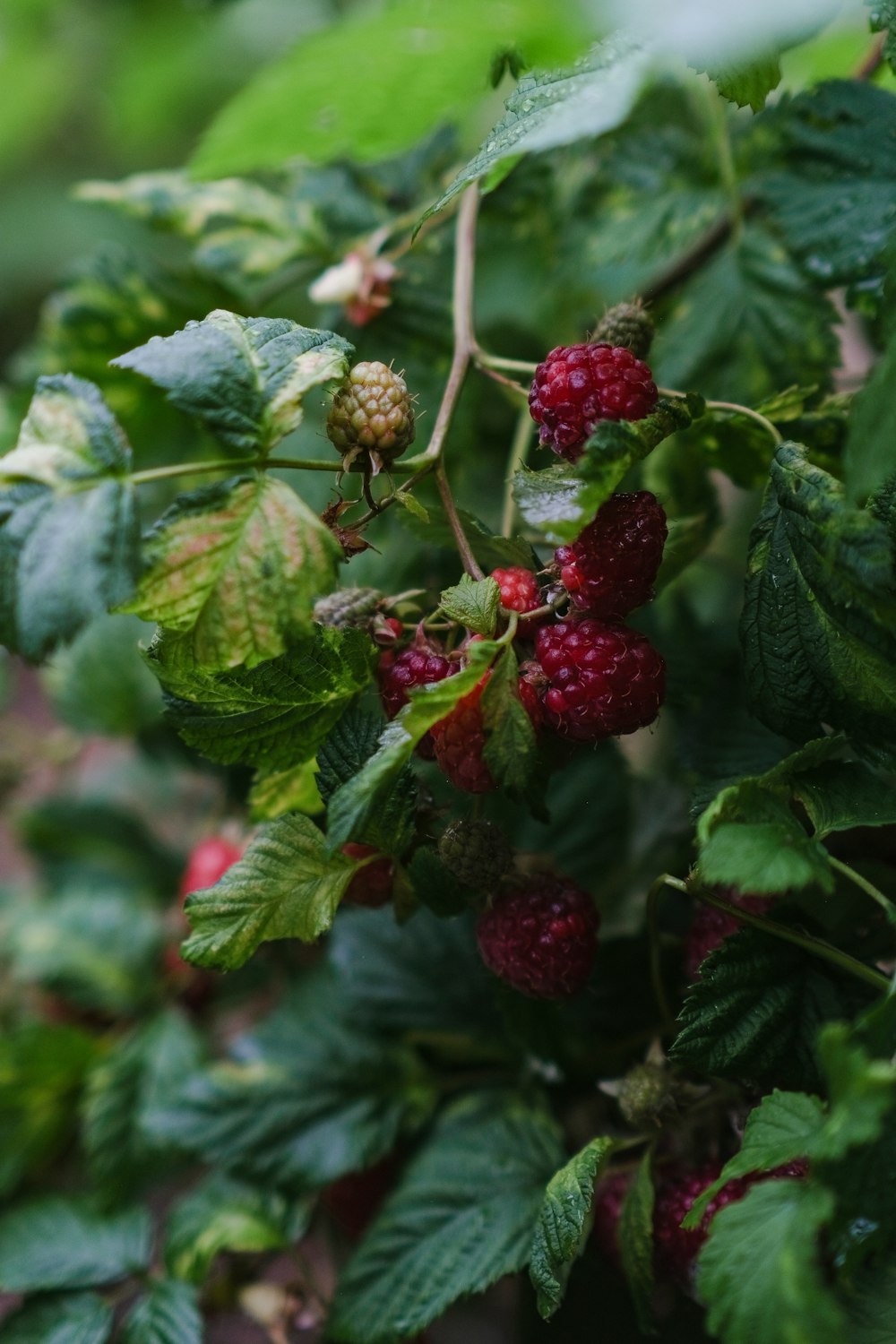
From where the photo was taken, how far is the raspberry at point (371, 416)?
0.49 metres

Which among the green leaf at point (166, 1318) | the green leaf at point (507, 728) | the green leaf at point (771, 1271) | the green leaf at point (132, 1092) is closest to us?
the green leaf at point (771, 1271)

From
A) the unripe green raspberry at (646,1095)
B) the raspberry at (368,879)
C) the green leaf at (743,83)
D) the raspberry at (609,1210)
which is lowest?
the raspberry at (609,1210)

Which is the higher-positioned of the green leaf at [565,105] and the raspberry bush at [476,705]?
the green leaf at [565,105]

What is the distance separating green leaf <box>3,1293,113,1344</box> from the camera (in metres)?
0.73

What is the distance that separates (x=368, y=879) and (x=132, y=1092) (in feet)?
1.48

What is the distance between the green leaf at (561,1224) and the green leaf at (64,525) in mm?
331

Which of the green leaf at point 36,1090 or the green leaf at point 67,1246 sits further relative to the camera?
the green leaf at point 36,1090

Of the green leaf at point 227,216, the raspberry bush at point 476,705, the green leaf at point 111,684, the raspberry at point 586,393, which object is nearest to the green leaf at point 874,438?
the raspberry bush at point 476,705

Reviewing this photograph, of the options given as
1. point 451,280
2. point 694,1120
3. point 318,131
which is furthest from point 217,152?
point 694,1120

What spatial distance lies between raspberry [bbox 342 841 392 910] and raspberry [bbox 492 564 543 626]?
0.14m

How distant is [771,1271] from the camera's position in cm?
38

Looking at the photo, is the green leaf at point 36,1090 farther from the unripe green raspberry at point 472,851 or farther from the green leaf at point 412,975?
the unripe green raspberry at point 472,851

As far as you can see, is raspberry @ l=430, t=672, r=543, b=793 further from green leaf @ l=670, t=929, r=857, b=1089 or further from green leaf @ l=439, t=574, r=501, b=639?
green leaf @ l=670, t=929, r=857, b=1089

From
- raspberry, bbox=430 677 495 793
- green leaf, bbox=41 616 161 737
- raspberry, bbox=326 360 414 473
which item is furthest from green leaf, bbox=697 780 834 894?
green leaf, bbox=41 616 161 737
